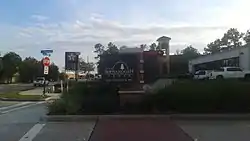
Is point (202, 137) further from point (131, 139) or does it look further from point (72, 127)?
point (72, 127)

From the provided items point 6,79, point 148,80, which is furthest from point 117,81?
point 6,79

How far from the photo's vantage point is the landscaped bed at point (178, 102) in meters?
16.5

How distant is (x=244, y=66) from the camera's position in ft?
177

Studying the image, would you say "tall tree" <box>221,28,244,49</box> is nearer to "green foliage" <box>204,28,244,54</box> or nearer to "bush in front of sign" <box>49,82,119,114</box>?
"green foliage" <box>204,28,244,54</box>

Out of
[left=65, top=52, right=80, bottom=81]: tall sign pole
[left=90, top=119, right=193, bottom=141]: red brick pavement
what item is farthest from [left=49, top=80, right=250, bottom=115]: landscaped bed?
[left=65, top=52, right=80, bottom=81]: tall sign pole

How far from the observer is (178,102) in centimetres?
1661

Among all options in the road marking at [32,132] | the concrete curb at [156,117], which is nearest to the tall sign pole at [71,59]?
the concrete curb at [156,117]

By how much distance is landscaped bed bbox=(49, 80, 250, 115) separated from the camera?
16.5 m

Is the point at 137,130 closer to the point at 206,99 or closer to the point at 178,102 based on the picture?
the point at 178,102

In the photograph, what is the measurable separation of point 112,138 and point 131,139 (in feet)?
1.83

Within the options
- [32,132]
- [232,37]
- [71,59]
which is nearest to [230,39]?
[232,37]

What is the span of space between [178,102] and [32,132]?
638cm

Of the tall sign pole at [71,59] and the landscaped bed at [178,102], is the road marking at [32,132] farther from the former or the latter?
the tall sign pole at [71,59]

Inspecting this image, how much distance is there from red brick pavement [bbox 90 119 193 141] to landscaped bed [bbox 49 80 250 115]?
152 cm
